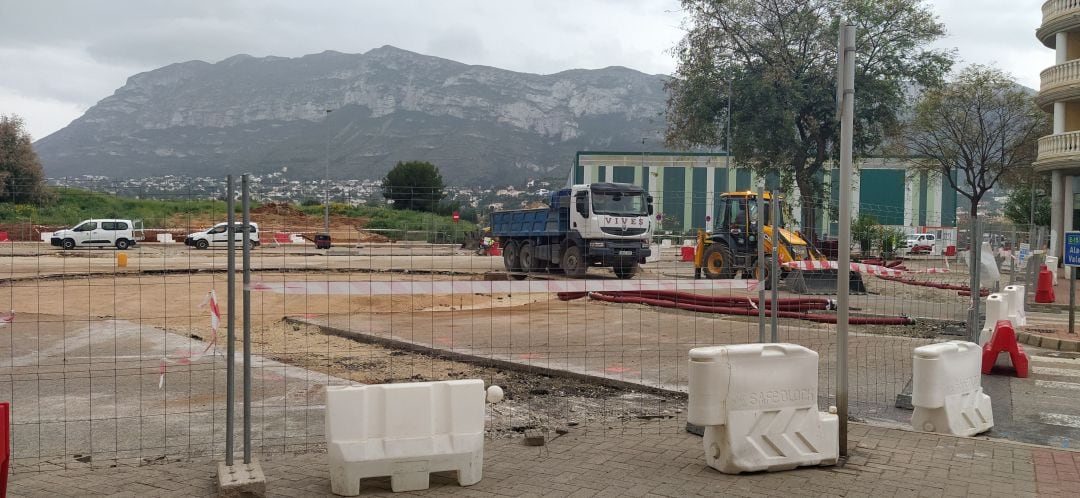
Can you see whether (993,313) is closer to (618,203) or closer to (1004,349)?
(1004,349)

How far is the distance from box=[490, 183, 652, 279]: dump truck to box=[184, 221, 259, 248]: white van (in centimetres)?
1403

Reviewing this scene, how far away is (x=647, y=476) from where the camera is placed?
5766 millimetres

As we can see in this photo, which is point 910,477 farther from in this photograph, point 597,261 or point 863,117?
point 863,117

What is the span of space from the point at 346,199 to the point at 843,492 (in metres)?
4.47

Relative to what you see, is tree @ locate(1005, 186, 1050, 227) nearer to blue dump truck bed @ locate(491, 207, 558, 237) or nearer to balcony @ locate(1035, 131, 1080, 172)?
balcony @ locate(1035, 131, 1080, 172)

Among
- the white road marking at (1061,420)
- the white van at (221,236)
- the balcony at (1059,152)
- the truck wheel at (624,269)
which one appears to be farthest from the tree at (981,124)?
the white van at (221,236)

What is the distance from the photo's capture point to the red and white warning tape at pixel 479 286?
29.3ft

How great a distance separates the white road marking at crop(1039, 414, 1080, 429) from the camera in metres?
8.12

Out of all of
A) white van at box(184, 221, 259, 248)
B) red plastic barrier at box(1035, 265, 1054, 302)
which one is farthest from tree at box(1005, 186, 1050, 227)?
white van at box(184, 221, 259, 248)

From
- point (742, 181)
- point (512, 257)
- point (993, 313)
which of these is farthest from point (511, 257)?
point (742, 181)

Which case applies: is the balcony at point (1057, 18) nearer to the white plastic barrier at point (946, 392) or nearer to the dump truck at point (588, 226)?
the dump truck at point (588, 226)

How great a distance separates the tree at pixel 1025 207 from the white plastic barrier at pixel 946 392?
5417 cm

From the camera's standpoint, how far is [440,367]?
415 inches

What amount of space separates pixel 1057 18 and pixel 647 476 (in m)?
37.0
